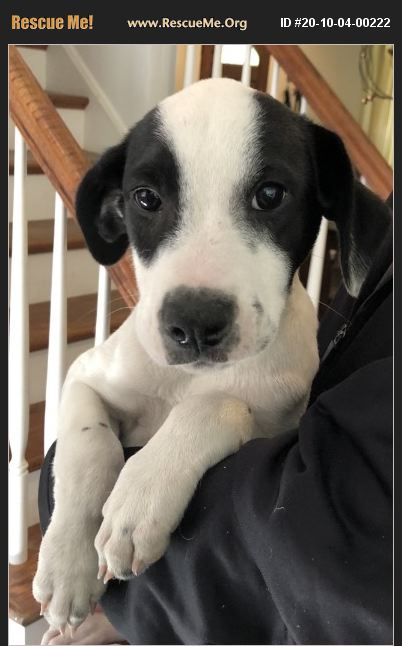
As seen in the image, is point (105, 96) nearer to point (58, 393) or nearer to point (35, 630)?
point (58, 393)

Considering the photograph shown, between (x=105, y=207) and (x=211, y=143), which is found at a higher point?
(x=211, y=143)

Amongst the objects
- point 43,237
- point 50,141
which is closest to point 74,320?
point 43,237

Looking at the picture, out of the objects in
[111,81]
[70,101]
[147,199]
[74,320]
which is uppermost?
[111,81]

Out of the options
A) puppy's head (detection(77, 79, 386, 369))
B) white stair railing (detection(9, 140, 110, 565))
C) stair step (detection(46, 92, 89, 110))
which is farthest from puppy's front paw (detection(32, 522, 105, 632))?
stair step (detection(46, 92, 89, 110))

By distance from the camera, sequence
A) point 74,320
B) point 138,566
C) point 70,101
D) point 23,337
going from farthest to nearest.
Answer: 1. point 70,101
2. point 74,320
3. point 23,337
4. point 138,566

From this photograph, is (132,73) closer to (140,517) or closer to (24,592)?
(24,592)
